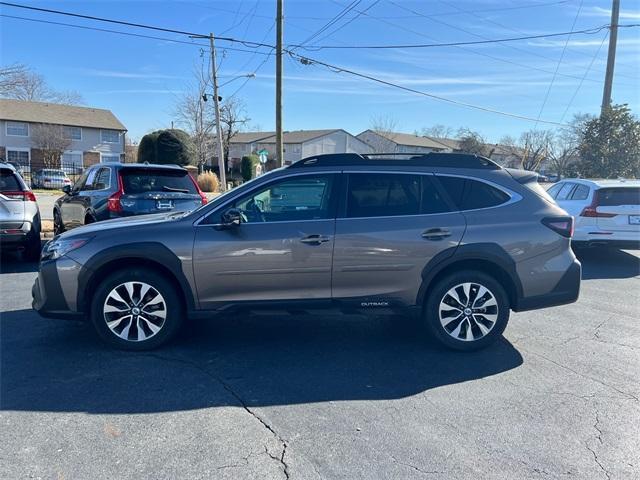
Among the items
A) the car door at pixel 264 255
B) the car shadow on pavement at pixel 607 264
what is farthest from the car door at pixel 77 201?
the car shadow on pavement at pixel 607 264

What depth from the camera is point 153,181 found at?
7.72m

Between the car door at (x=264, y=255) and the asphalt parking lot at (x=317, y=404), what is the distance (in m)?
0.58

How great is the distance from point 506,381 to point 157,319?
3.08 metres

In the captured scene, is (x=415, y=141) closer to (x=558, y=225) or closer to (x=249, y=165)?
(x=249, y=165)

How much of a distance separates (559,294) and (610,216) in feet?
17.5

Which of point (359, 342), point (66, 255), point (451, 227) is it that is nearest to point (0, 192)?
point (66, 255)

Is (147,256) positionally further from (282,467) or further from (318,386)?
(282,467)

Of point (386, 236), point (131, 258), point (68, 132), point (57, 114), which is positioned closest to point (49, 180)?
point (68, 132)

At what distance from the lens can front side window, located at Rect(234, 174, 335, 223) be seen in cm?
440

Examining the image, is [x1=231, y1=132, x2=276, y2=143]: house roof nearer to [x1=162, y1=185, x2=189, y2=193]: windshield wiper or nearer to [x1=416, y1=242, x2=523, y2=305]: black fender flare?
[x1=162, y1=185, x2=189, y2=193]: windshield wiper

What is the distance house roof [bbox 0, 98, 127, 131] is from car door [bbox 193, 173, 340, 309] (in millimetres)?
52443

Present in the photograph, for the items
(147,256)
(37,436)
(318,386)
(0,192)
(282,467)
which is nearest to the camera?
(282,467)

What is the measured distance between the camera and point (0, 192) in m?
7.65

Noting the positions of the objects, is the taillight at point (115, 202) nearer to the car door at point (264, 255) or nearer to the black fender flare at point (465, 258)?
the car door at point (264, 255)
